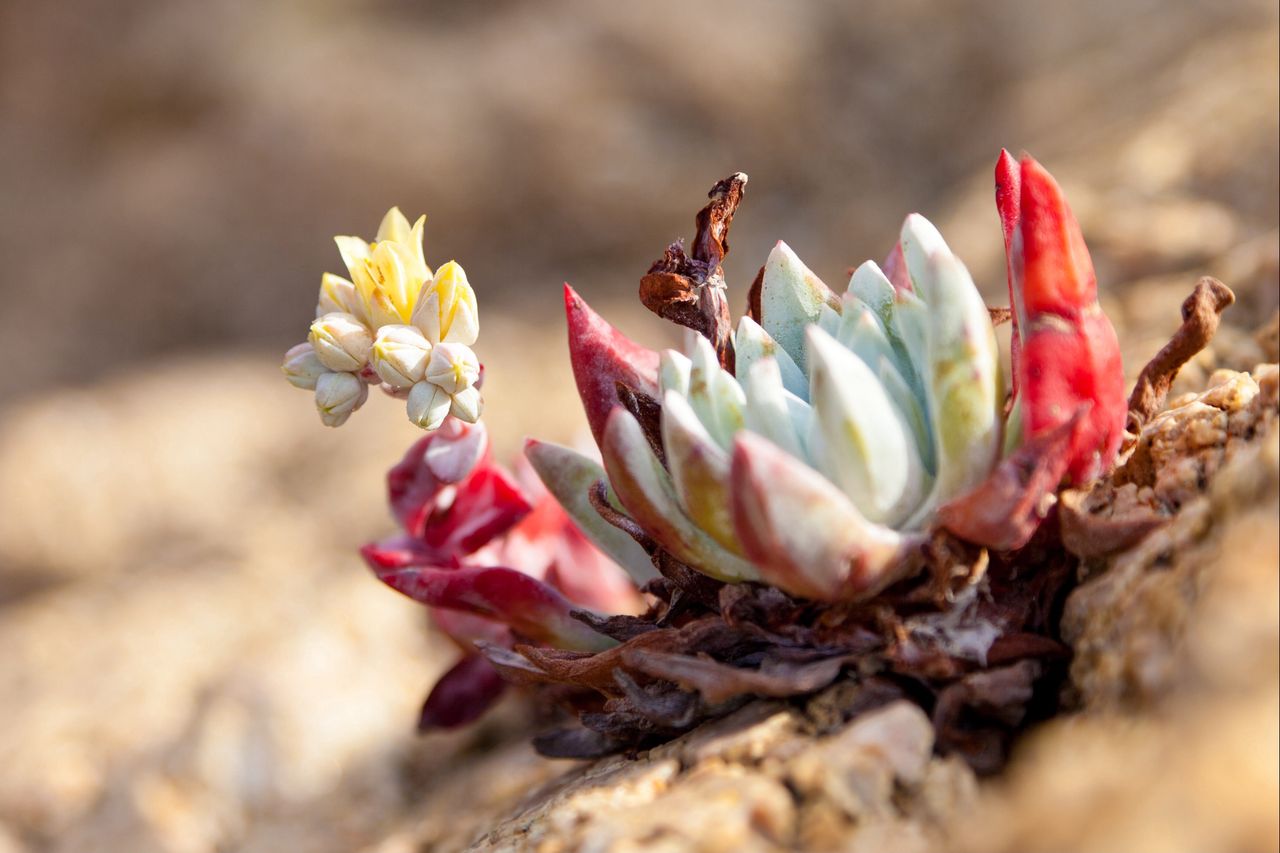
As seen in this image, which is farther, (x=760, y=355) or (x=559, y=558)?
(x=559, y=558)

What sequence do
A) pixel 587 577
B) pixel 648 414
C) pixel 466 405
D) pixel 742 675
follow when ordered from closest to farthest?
1. pixel 742 675
2. pixel 648 414
3. pixel 466 405
4. pixel 587 577

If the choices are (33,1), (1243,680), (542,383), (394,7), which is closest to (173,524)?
(542,383)

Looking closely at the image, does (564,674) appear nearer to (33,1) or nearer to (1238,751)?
(1238,751)

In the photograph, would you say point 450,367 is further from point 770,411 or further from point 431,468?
point 770,411

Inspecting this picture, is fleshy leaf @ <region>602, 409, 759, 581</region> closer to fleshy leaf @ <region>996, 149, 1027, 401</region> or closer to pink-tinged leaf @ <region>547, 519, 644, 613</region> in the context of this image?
fleshy leaf @ <region>996, 149, 1027, 401</region>

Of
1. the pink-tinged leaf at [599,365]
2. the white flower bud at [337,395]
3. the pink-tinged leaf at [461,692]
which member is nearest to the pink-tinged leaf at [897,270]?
the pink-tinged leaf at [599,365]

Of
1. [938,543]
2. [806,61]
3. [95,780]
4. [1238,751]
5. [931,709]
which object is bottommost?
[1238,751]

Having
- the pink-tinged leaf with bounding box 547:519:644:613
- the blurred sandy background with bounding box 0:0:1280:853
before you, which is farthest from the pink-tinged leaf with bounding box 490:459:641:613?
the blurred sandy background with bounding box 0:0:1280:853

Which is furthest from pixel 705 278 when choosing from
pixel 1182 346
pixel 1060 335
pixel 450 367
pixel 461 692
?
pixel 461 692
